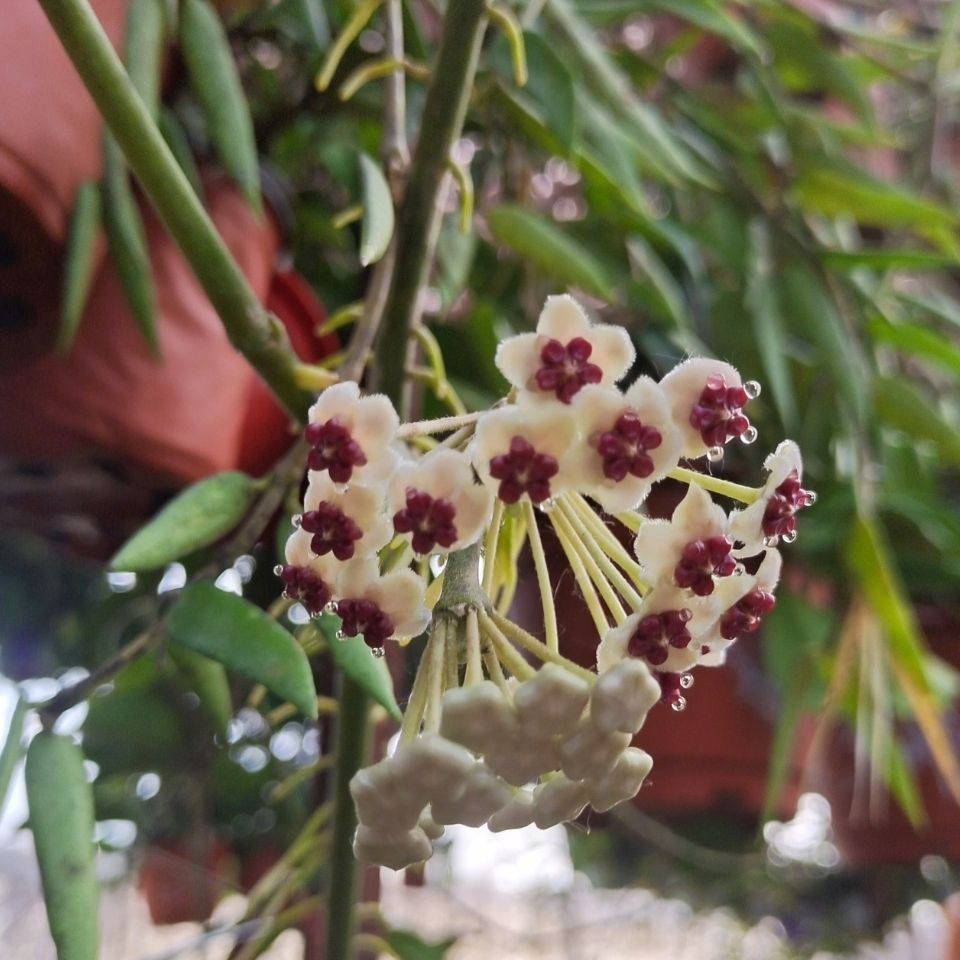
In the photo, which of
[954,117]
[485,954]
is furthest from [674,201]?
[485,954]

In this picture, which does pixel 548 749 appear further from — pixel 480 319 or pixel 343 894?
pixel 480 319

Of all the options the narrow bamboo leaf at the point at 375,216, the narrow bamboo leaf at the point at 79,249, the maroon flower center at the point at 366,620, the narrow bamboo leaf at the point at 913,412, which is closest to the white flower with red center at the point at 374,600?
the maroon flower center at the point at 366,620

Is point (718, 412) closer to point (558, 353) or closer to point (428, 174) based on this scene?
point (558, 353)

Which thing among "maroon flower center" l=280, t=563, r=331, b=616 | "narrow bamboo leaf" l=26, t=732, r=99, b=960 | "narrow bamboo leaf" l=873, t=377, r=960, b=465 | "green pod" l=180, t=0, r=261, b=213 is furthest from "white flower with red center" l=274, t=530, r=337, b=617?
"narrow bamboo leaf" l=873, t=377, r=960, b=465

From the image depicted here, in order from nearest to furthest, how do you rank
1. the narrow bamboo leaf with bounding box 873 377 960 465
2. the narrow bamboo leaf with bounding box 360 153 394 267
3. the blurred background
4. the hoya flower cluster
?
the hoya flower cluster → the narrow bamboo leaf with bounding box 360 153 394 267 → the blurred background → the narrow bamboo leaf with bounding box 873 377 960 465

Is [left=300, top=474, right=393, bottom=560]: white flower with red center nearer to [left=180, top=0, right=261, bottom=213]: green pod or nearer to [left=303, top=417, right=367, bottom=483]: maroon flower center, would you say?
[left=303, top=417, right=367, bottom=483]: maroon flower center

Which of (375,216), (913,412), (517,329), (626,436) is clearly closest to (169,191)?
(375,216)
